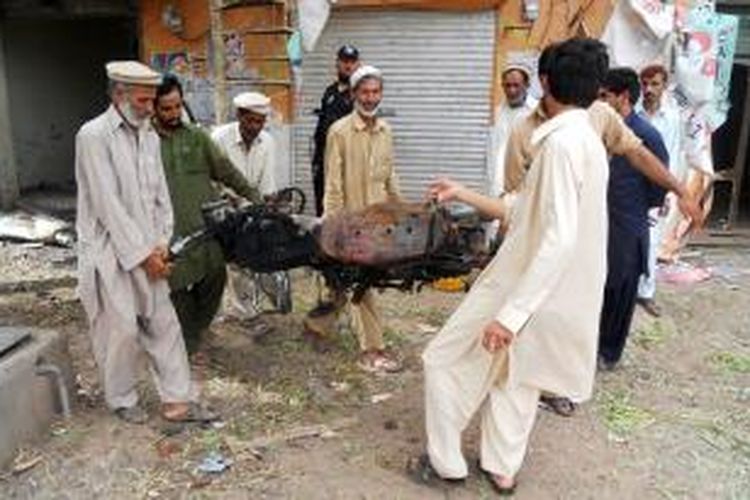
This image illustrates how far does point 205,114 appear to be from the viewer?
895 cm

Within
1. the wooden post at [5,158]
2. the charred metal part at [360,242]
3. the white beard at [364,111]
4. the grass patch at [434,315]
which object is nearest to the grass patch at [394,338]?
the grass patch at [434,315]

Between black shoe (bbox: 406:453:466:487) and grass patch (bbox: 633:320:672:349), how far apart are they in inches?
103

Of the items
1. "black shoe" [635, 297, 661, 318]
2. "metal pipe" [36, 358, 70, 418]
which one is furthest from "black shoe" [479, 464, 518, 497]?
"black shoe" [635, 297, 661, 318]

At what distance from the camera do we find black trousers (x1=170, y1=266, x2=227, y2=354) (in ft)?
17.0

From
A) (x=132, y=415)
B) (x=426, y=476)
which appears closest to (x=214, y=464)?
(x=132, y=415)

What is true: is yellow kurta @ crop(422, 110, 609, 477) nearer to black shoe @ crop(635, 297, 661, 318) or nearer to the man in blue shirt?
the man in blue shirt

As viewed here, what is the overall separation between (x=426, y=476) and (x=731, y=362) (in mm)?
2884

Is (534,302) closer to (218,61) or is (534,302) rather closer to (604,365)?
(604,365)

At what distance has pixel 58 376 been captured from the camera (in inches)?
177

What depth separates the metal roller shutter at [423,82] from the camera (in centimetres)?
839

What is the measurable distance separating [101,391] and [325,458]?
151cm

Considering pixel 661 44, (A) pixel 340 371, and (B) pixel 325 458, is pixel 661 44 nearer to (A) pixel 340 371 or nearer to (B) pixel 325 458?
(A) pixel 340 371

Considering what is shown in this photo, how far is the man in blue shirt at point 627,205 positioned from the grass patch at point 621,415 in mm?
511

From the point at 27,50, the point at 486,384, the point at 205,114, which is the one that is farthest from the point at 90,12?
the point at 486,384
